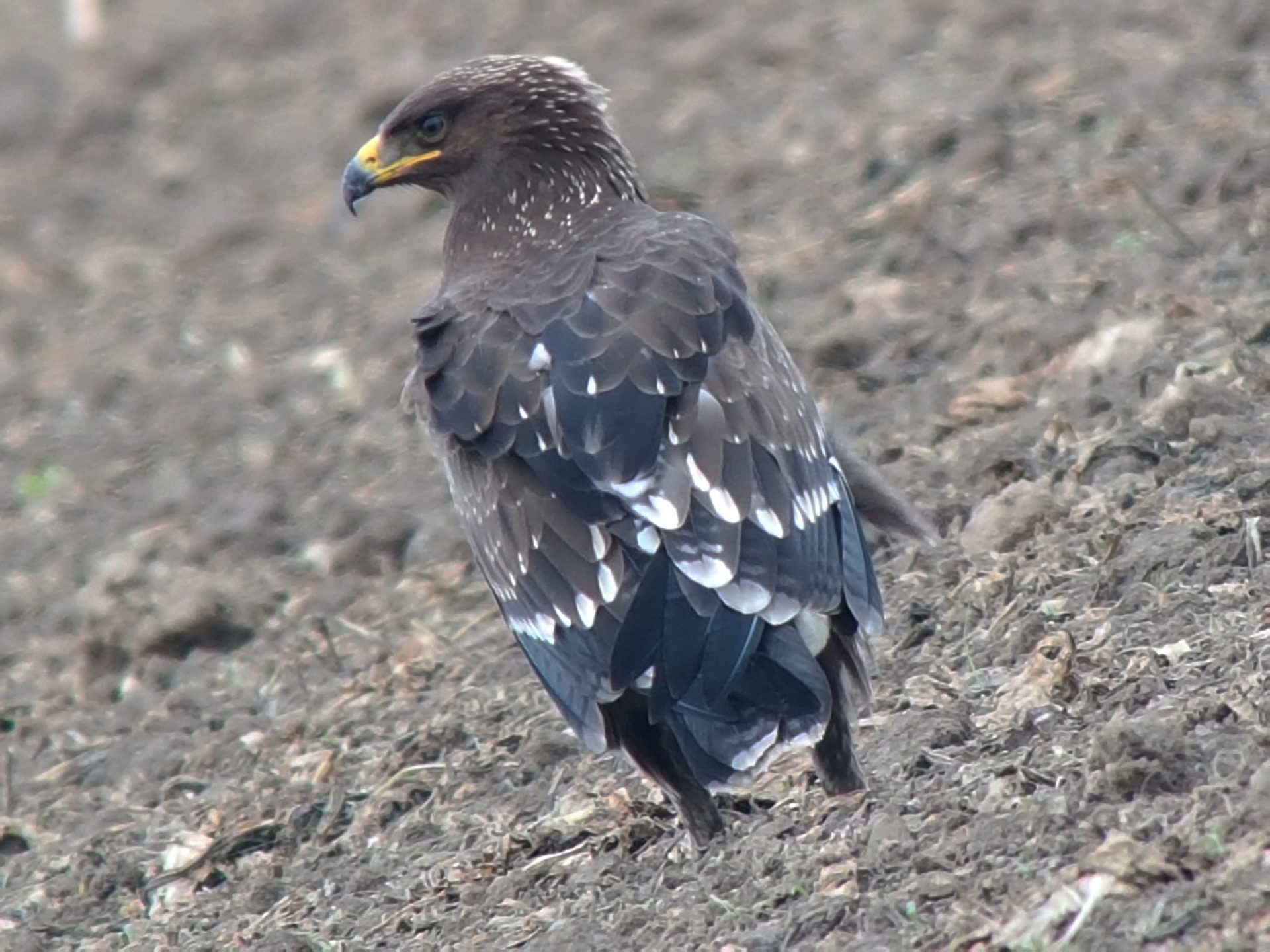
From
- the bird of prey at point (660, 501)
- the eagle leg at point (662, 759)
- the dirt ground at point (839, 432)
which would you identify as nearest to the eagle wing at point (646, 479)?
the bird of prey at point (660, 501)

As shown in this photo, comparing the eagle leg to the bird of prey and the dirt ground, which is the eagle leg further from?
the dirt ground

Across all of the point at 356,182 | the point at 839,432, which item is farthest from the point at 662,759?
the point at 839,432

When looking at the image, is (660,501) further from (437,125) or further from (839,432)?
(839,432)

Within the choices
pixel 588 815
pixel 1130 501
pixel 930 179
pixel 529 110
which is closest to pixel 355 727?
pixel 588 815

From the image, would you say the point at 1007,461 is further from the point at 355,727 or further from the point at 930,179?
the point at 930,179

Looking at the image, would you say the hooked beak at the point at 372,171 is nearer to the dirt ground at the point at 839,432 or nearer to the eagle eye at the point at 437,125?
the eagle eye at the point at 437,125

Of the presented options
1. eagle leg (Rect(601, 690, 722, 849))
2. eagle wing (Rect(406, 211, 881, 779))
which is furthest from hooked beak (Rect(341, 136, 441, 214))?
eagle leg (Rect(601, 690, 722, 849))

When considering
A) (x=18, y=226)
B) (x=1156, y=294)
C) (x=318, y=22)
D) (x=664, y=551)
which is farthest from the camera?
(x=318, y=22)

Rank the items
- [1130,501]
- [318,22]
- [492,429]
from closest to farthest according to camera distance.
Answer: [492,429]
[1130,501]
[318,22]
